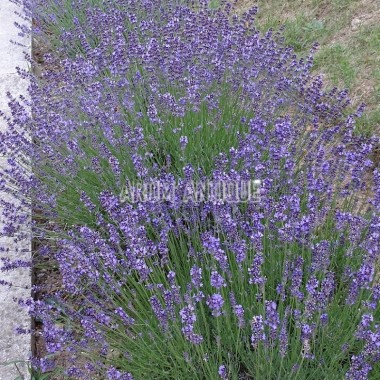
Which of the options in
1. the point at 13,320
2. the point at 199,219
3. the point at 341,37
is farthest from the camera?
the point at 341,37

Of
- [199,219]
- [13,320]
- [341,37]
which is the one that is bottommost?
[13,320]

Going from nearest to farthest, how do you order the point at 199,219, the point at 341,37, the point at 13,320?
1. the point at 199,219
2. the point at 13,320
3. the point at 341,37

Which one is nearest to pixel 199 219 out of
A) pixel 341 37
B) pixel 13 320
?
A: pixel 13 320

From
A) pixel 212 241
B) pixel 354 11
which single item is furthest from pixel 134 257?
pixel 354 11

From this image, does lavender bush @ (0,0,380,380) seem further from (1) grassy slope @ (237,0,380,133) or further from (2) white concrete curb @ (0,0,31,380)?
(1) grassy slope @ (237,0,380,133)

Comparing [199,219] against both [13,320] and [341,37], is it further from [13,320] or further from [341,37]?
[341,37]

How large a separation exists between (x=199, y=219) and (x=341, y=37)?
293cm

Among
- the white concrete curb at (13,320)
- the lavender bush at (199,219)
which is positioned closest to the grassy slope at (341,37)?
the lavender bush at (199,219)

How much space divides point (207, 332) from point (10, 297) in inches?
54.9

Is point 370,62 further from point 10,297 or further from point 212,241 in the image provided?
point 10,297

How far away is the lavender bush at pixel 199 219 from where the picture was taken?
193 centimetres

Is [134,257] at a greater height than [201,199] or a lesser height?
lesser

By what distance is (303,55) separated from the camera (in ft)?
15.0

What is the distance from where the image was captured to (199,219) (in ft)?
8.45
